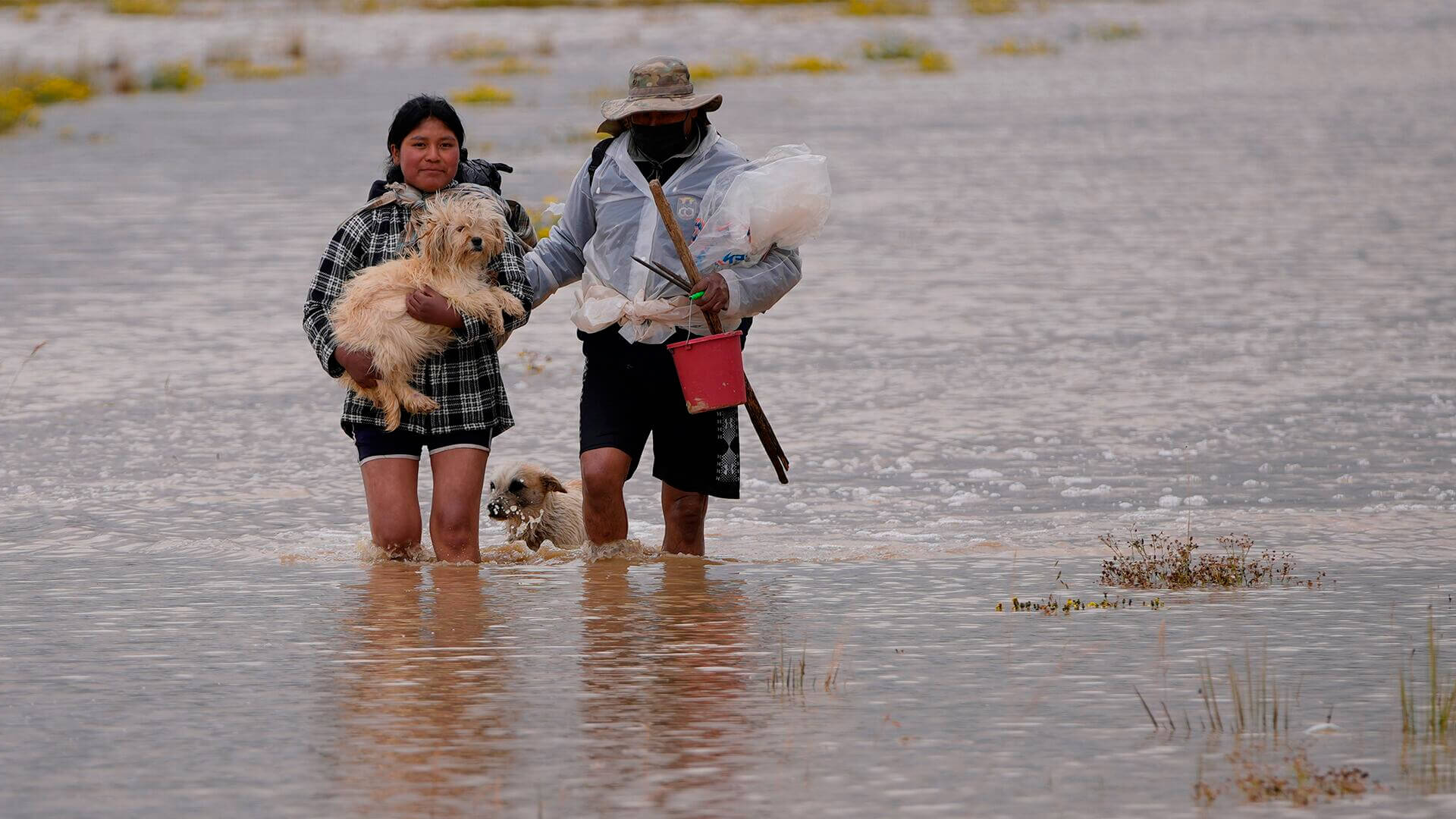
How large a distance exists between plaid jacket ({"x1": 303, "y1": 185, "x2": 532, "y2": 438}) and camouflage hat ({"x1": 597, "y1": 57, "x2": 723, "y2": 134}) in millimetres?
578

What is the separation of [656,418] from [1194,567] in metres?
1.95

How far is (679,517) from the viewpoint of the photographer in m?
7.75

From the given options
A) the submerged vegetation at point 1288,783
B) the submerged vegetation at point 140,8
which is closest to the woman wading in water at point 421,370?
the submerged vegetation at point 1288,783

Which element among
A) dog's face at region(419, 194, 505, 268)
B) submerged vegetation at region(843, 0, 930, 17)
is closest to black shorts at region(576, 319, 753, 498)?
dog's face at region(419, 194, 505, 268)

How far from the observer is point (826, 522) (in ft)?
28.9

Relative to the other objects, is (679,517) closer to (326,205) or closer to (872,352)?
(872,352)

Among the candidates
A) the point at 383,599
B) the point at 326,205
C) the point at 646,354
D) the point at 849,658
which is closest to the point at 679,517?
the point at 646,354

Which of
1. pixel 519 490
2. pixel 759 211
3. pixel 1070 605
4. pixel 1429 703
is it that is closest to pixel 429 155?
pixel 759 211

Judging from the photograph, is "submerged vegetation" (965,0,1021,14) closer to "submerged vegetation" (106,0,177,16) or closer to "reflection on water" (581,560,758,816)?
"submerged vegetation" (106,0,177,16)

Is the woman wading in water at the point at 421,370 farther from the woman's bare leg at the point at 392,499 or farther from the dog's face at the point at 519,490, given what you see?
the dog's face at the point at 519,490

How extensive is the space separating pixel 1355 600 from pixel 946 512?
7.37 feet

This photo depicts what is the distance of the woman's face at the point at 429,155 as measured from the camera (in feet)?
23.8

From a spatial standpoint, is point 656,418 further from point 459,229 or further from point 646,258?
point 459,229

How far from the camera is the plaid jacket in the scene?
7355mm
